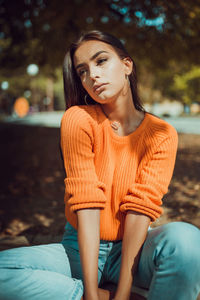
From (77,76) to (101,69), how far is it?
0.70ft

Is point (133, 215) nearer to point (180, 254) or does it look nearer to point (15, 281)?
point (180, 254)

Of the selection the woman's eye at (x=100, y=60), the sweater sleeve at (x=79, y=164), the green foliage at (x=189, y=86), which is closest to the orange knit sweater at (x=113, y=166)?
the sweater sleeve at (x=79, y=164)

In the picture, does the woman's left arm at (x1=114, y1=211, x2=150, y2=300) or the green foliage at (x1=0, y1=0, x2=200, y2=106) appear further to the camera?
the green foliage at (x1=0, y1=0, x2=200, y2=106)

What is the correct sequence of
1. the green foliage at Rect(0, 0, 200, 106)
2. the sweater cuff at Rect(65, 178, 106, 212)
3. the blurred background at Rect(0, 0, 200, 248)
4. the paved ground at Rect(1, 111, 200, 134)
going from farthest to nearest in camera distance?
the paved ground at Rect(1, 111, 200, 134), the green foliage at Rect(0, 0, 200, 106), the blurred background at Rect(0, 0, 200, 248), the sweater cuff at Rect(65, 178, 106, 212)

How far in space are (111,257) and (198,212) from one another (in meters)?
2.76

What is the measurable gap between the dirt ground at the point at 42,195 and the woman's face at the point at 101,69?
1.74 m

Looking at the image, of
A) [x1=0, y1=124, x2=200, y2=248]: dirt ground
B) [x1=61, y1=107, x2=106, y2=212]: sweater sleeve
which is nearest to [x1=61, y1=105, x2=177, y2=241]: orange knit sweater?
[x1=61, y1=107, x2=106, y2=212]: sweater sleeve

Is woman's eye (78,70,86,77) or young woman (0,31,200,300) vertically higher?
woman's eye (78,70,86,77)

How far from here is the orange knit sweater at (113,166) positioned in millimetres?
1674

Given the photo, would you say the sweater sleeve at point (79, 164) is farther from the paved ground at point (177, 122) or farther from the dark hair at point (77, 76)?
the paved ground at point (177, 122)

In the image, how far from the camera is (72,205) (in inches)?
66.7

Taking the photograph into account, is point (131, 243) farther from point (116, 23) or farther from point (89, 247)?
point (116, 23)

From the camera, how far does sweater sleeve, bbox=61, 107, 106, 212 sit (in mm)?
1672

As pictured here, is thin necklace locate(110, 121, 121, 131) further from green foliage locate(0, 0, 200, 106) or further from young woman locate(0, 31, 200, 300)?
green foliage locate(0, 0, 200, 106)
